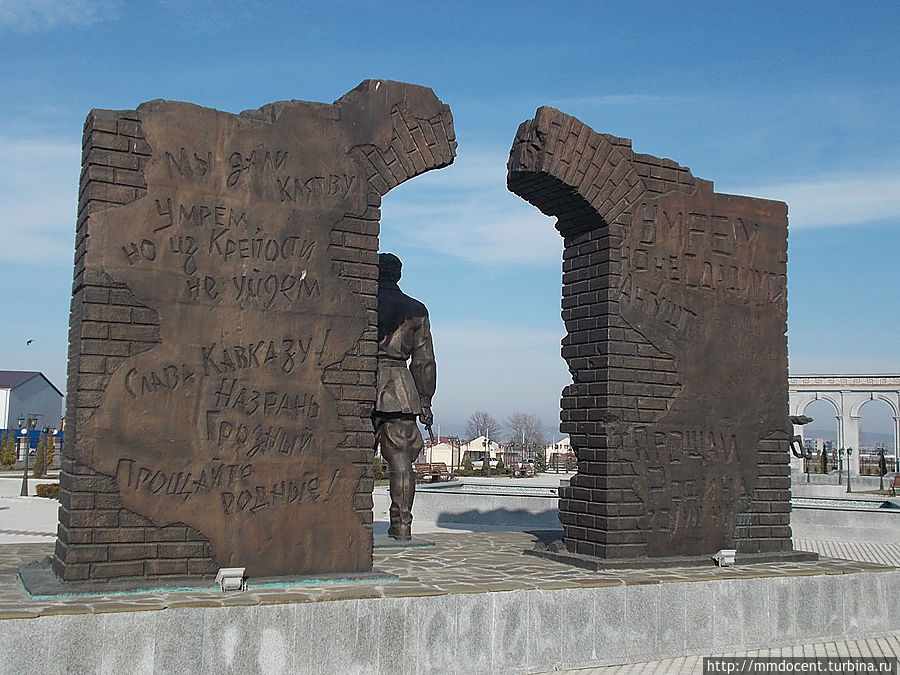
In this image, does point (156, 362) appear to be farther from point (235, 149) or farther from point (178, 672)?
point (178, 672)

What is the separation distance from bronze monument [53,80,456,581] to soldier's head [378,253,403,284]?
7.89 ft

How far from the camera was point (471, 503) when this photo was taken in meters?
16.4

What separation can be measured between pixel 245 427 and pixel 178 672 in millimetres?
1730

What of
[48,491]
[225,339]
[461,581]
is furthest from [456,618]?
[48,491]

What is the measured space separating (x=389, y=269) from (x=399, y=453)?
1864mm

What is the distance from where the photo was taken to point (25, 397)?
71750 mm

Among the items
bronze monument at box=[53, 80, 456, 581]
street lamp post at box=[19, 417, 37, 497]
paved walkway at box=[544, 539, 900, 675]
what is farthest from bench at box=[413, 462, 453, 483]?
bronze monument at box=[53, 80, 456, 581]

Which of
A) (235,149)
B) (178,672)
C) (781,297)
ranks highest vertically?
(235,149)

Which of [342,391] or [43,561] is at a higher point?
[342,391]

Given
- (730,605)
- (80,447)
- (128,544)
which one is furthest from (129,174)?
(730,605)

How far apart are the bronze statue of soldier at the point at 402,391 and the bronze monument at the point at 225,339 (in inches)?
84.1

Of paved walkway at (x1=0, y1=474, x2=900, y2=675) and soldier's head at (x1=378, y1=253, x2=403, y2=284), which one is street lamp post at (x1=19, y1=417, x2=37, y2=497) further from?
soldier's head at (x1=378, y1=253, x2=403, y2=284)

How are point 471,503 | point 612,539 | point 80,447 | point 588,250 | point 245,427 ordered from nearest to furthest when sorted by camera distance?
1. point 80,447
2. point 245,427
3. point 612,539
4. point 588,250
5. point 471,503

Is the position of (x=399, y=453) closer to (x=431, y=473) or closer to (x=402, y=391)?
(x=402, y=391)
